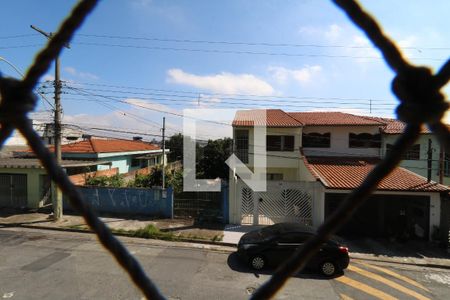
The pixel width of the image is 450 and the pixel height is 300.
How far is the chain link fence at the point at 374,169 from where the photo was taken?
0.65m

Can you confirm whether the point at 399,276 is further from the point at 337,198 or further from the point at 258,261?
the point at 337,198

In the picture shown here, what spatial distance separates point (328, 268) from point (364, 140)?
43.1 ft

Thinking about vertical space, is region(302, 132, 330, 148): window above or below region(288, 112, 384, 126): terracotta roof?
below

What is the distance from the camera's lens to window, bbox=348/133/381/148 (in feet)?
67.7

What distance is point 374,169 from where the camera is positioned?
0.68 metres

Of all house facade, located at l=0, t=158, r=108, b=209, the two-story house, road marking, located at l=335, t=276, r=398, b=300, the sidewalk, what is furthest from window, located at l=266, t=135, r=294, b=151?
house facade, located at l=0, t=158, r=108, b=209

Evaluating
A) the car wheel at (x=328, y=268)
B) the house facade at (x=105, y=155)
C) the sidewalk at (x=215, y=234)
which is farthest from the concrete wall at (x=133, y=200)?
the car wheel at (x=328, y=268)

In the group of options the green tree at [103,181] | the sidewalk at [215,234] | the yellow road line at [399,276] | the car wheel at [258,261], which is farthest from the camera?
the green tree at [103,181]

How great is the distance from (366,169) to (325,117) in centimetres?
663

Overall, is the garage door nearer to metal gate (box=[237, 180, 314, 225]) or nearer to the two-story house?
the two-story house

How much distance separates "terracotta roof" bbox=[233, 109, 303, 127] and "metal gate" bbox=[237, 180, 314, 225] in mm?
5866

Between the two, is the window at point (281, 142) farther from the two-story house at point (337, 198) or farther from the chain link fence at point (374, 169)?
the chain link fence at point (374, 169)

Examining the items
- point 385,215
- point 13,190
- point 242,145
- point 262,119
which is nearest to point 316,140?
point 262,119

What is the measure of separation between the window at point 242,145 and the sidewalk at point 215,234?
6.31 meters
